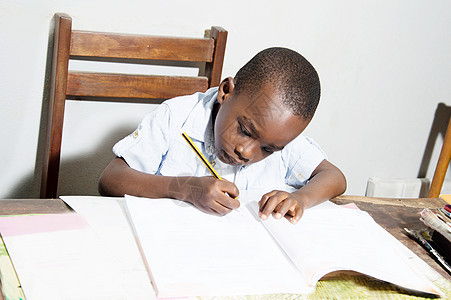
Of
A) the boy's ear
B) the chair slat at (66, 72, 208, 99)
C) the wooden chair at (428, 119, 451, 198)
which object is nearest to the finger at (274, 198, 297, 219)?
the boy's ear

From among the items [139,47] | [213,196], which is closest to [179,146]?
[213,196]

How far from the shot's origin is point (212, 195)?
886 mm

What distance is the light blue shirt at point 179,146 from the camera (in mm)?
1097

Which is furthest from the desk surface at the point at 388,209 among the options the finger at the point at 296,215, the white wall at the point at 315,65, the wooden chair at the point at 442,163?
the wooden chair at the point at 442,163

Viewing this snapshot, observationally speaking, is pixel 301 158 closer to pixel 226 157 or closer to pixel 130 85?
pixel 226 157

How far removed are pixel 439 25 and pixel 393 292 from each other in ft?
4.80

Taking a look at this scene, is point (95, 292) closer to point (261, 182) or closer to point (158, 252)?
point (158, 252)

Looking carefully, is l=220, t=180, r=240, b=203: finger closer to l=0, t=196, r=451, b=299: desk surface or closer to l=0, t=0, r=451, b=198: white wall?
l=0, t=196, r=451, b=299: desk surface

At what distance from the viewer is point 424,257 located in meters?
0.91

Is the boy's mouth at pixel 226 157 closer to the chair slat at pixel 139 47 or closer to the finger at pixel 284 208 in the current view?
the finger at pixel 284 208

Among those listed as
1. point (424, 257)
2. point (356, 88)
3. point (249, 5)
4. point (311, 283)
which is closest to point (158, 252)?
point (311, 283)

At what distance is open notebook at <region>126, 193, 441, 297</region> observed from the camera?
713 mm

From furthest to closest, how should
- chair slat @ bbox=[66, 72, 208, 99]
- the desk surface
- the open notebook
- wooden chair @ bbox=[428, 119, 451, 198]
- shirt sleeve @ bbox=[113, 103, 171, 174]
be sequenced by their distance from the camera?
wooden chair @ bbox=[428, 119, 451, 198] → chair slat @ bbox=[66, 72, 208, 99] → shirt sleeve @ bbox=[113, 103, 171, 174] → the desk surface → the open notebook

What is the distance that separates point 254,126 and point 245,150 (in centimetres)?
5
